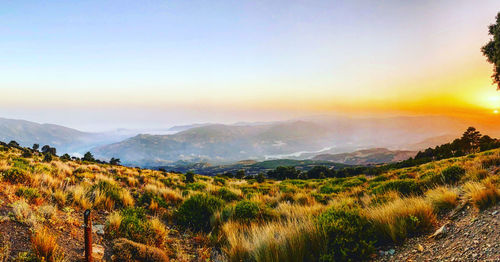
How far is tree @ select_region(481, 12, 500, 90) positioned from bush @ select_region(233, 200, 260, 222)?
14317 millimetres

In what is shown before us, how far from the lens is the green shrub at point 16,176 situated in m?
7.55

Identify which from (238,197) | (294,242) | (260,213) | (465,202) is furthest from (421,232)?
(238,197)

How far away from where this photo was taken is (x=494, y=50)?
12.8 m

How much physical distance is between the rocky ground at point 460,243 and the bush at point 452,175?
568 cm

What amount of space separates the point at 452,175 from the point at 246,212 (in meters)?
9.10

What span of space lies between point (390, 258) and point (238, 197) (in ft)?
31.5

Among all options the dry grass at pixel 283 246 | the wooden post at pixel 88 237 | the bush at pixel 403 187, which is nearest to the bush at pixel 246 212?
the dry grass at pixel 283 246

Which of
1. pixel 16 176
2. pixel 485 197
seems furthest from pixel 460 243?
pixel 16 176

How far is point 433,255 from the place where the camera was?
4082 mm

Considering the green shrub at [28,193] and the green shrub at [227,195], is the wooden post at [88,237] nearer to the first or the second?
the green shrub at [28,193]

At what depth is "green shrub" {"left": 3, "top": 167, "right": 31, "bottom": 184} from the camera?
24.8 feet

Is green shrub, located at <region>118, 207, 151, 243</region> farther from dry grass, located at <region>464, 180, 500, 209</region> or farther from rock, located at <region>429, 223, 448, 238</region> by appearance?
dry grass, located at <region>464, 180, 500, 209</region>

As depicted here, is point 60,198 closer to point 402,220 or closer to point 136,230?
point 136,230

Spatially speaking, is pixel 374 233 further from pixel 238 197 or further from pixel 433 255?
pixel 238 197
